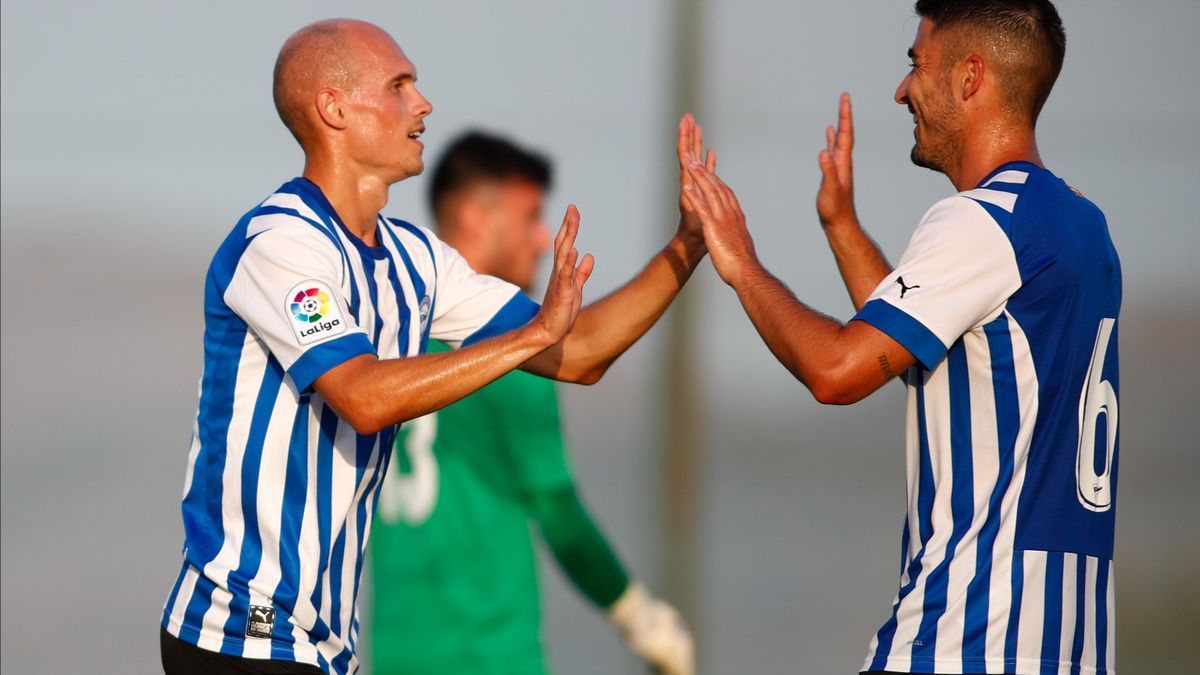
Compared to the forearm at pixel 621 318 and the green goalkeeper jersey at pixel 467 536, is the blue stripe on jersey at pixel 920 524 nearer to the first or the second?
the forearm at pixel 621 318

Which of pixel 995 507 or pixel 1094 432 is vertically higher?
pixel 1094 432

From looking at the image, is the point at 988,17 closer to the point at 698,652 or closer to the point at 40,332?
the point at 698,652

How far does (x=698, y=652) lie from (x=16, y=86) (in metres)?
4.07

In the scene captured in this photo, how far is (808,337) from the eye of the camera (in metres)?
2.47

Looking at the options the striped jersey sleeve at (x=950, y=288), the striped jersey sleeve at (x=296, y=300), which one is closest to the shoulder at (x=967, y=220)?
the striped jersey sleeve at (x=950, y=288)

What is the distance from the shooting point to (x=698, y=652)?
608cm

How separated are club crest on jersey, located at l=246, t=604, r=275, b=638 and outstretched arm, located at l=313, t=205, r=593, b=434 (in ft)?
1.40

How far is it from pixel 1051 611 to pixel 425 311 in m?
1.46

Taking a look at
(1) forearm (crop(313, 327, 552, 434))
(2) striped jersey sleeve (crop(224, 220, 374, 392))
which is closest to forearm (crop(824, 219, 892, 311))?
(1) forearm (crop(313, 327, 552, 434))

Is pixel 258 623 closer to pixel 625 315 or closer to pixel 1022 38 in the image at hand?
pixel 625 315

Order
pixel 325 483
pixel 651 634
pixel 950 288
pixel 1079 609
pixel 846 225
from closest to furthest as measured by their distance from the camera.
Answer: pixel 950 288, pixel 1079 609, pixel 325 483, pixel 846 225, pixel 651 634

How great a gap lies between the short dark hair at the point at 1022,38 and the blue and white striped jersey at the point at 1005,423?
0.25 metres

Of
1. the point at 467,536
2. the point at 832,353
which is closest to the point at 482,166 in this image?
the point at 467,536

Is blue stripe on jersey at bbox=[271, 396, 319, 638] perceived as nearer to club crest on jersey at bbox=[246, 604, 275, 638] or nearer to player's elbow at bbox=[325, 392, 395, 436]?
club crest on jersey at bbox=[246, 604, 275, 638]
